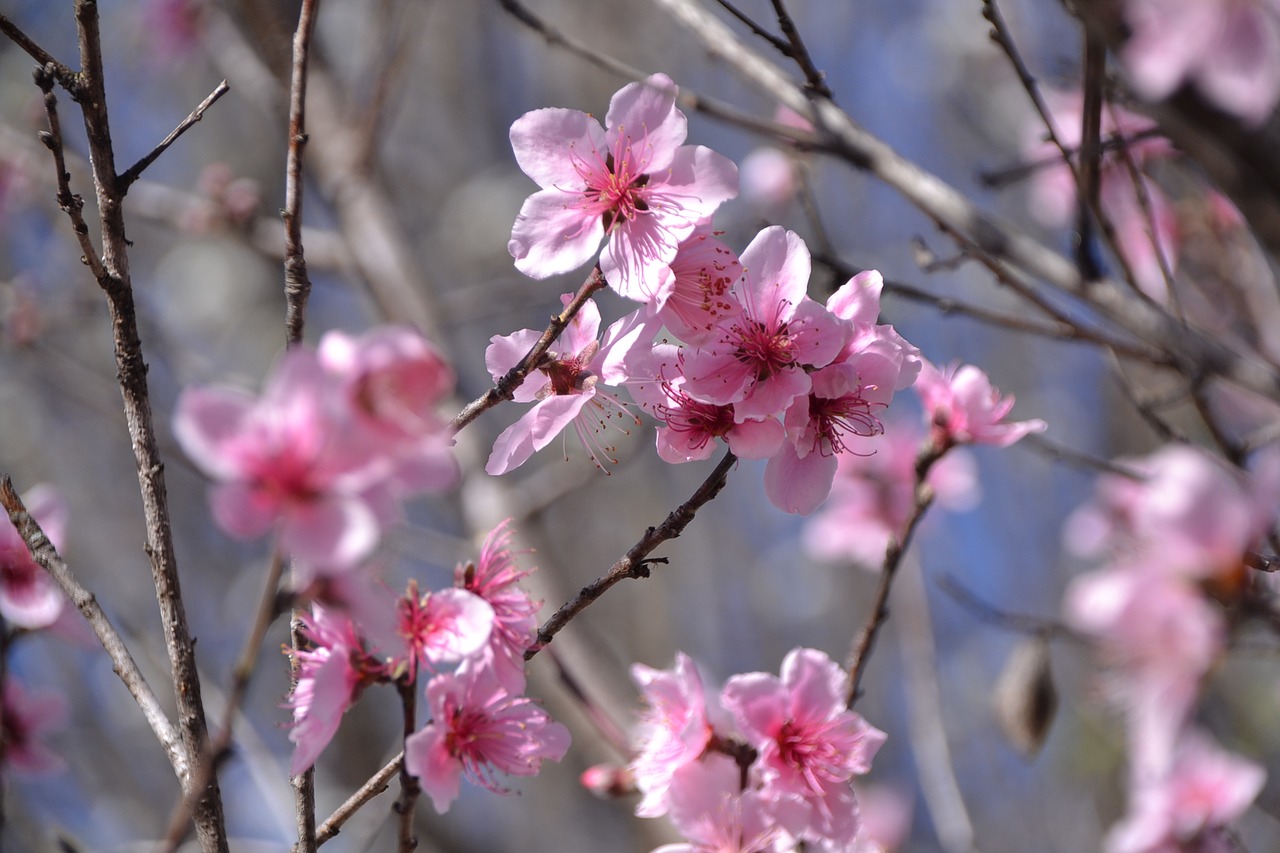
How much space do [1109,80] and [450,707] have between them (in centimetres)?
133

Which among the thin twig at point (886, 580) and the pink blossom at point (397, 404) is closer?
the pink blossom at point (397, 404)

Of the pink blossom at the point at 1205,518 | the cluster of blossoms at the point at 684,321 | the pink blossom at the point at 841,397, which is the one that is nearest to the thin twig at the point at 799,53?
the cluster of blossoms at the point at 684,321

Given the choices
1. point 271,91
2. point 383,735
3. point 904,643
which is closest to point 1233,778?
point 904,643

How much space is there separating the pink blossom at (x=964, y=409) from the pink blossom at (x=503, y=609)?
0.71m

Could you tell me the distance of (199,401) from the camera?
781 millimetres

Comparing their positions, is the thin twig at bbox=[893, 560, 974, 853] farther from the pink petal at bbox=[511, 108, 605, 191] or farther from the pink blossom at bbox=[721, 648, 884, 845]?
the pink petal at bbox=[511, 108, 605, 191]

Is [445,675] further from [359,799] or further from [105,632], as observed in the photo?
[105,632]

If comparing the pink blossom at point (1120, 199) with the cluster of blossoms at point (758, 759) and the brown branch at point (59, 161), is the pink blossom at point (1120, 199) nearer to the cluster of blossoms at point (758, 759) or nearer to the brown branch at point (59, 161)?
the cluster of blossoms at point (758, 759)

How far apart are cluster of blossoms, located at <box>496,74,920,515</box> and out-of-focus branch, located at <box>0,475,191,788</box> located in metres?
0.46

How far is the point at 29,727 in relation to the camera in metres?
1.74

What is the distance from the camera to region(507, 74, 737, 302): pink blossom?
1244 mm

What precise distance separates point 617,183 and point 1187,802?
1.57 meters

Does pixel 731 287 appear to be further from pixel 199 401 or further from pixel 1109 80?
pixel 1109 80

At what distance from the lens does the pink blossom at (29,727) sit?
5.37ft
